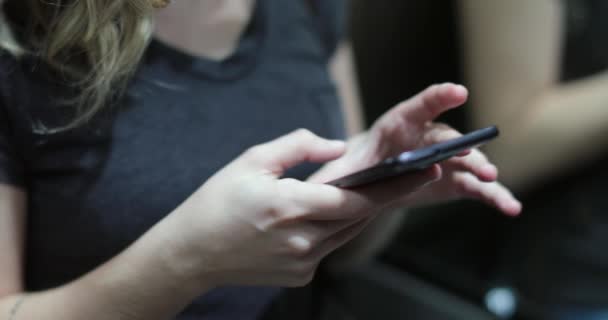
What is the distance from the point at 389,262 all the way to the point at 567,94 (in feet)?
1.41

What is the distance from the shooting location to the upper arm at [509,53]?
2.70 feet

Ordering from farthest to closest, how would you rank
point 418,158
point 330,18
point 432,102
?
point 330,18
point 432,102
point 418,158

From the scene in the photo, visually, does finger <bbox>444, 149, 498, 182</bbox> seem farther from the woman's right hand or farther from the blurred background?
the blurred background

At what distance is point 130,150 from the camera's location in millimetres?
421

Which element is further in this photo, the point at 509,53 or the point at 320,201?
the point at 509,53

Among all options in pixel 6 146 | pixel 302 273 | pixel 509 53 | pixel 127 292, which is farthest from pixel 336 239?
pixel 509 53

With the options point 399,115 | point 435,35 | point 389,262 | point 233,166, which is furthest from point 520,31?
point 233,166

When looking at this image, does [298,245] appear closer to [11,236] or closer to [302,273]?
[302,273]

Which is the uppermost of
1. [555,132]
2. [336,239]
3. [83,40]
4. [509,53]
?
[83,40]

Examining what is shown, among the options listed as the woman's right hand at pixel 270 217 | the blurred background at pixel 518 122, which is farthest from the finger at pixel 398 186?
the blurred background at pixel 518 122

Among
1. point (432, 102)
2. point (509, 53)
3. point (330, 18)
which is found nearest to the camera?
point (432, 102)

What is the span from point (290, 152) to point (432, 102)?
0.11 meters

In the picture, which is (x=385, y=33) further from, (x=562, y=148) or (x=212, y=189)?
(x=212, y=189)

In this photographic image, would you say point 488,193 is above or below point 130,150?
below
